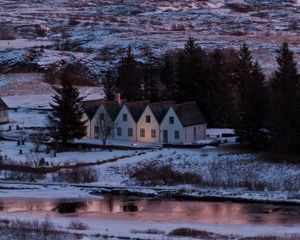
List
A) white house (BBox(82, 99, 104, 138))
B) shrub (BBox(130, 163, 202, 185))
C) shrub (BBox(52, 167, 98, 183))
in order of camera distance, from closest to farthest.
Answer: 1. shrub (BBox(130, 163, 202, 185))
2. shrub (BBox(52, 167, 98, 183))
3. white house (BBox(82, 99, 104, 138))

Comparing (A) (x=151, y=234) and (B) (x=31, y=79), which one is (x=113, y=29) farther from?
(A) (x=151, y=234)

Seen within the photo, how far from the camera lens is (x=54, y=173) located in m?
48.1

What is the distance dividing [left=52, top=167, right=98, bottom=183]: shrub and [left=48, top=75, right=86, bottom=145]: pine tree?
12.1m

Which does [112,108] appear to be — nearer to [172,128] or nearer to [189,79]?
[172,128]

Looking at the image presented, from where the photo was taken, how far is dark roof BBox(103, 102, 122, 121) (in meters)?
63.7

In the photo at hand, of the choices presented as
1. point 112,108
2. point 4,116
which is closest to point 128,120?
point 112,108

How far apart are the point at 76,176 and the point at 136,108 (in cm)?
1763

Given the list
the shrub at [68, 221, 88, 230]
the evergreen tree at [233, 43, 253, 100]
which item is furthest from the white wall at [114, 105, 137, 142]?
the shrub at [68, 221, 88, 230]

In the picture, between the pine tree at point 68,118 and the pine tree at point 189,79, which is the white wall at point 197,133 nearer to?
the pine tree at point 189,79

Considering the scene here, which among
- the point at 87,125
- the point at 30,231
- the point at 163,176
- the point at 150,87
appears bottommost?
the point at 30,231

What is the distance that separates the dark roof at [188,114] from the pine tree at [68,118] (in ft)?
24.9

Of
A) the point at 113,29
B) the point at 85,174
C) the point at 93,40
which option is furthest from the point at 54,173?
the point at 113,29

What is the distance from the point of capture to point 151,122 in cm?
6184

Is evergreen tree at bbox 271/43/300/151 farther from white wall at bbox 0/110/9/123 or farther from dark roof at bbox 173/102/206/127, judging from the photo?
white wall at bbox 0/110/9/123
